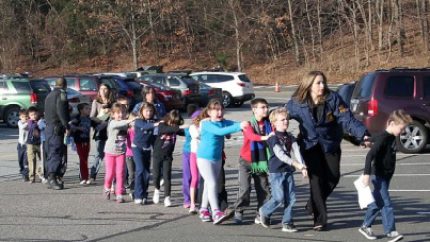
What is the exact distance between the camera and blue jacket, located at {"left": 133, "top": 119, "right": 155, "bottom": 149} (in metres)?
10.9

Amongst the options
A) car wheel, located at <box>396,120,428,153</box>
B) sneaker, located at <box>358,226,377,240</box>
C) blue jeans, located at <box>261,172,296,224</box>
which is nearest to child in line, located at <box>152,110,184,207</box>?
blue jeans, located at <box>261,172,296,224</box>

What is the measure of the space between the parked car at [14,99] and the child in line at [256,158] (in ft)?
59.0

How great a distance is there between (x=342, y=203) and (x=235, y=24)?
47.4 m

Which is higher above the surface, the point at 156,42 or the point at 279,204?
the point at 156,42

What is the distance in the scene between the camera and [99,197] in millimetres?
11836

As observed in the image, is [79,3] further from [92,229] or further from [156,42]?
[92,229]

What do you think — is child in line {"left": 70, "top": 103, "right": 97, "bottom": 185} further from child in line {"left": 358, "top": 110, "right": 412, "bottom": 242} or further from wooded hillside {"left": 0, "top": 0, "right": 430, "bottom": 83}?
wooded hillside {"left": 0, "top": 0, "right": 430, "bottom": 83}

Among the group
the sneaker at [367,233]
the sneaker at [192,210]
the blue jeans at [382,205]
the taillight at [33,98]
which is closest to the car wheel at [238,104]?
the taillight at [33,98]

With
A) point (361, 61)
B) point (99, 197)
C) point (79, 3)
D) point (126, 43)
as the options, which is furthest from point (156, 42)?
point (99, 197)

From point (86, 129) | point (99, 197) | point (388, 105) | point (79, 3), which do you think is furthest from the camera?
point (79, 3)

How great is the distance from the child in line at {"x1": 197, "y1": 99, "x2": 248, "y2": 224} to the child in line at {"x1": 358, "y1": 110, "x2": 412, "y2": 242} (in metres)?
1.75

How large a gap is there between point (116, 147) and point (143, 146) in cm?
52

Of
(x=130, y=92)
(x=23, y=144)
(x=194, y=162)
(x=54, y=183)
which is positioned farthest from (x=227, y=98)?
(x=194, y=162)

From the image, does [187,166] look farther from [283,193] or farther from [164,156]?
[283,193]
